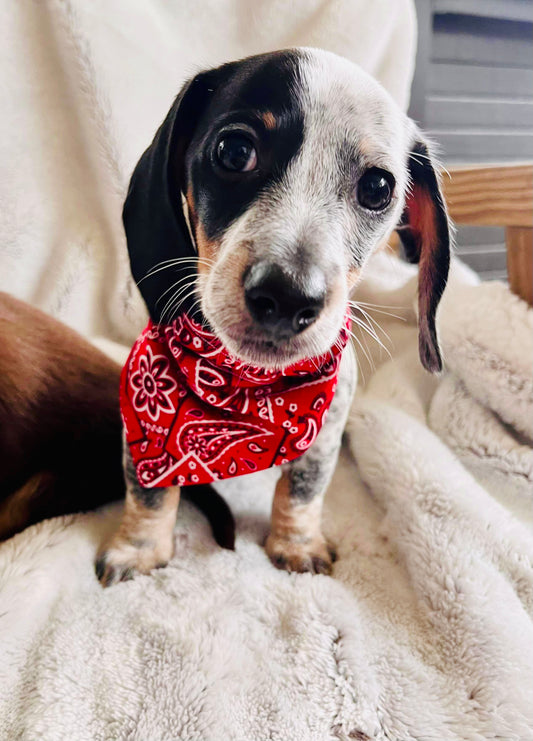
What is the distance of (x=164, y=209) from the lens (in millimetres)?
828

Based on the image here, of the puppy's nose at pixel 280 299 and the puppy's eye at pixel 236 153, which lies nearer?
the puppy's nose at pixel 280 299

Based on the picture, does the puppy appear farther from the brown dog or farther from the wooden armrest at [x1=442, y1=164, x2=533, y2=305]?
the wooden armrest at [x1=442, y1=164, x2=533, y2=305]

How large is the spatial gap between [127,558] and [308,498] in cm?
35

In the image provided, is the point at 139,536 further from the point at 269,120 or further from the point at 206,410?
the point at 269,120

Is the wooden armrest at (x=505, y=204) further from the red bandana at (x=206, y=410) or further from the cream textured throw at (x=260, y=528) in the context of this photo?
the red bandana at (x=206, y=410)

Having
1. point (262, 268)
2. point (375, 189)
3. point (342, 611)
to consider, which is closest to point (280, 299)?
point (262, 268)

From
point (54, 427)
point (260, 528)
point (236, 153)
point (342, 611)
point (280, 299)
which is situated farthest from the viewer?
point (260, 528)

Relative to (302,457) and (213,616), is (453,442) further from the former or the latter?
(213,616)

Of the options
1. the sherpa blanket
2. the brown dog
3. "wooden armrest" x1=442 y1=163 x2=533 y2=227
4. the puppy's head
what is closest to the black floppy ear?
the puppy's head

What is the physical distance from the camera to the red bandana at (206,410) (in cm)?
91

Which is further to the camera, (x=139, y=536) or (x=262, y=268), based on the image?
(x=139, y=536)

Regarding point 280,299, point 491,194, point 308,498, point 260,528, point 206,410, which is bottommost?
point 260,528

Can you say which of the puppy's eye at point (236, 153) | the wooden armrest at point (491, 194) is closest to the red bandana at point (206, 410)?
the puppy's eye at point (236, 153)

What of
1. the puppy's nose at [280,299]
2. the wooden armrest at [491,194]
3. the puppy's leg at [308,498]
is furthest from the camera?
the wooden armrest at [491,194]
